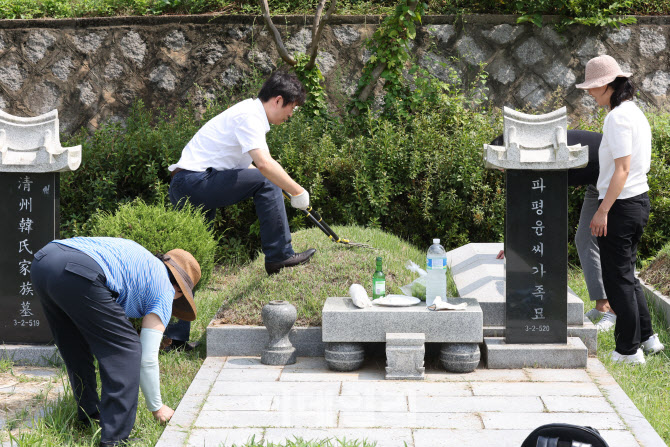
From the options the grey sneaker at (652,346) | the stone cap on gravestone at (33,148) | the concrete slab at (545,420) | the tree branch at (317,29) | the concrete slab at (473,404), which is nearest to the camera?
the concrete slab at (545,420)

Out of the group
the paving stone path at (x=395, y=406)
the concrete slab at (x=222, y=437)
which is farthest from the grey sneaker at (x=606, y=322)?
the concrete slab at (x=222, y=437)

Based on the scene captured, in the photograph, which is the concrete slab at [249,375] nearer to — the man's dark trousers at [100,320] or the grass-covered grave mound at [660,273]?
the man's dark trousers at [100,320]

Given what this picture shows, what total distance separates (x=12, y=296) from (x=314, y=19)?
5.63m

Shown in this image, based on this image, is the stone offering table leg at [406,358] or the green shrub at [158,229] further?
the green shrub at [158,229]

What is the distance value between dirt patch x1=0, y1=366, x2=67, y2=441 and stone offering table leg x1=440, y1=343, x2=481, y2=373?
A: 8.28ft

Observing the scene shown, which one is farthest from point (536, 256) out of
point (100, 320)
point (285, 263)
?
point (100, 320)

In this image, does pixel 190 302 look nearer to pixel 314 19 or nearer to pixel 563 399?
pixel 563 399

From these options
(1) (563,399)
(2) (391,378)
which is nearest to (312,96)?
(2) (391,378)

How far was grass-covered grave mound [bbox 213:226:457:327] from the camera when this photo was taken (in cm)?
551

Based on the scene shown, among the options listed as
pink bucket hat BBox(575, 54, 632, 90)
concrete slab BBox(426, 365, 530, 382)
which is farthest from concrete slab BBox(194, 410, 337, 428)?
pink bucket hat BBox(575, 54, 632, 90)

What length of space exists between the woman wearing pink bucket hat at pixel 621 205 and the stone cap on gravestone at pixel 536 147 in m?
0.25

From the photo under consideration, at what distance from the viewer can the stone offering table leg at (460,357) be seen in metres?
4.93

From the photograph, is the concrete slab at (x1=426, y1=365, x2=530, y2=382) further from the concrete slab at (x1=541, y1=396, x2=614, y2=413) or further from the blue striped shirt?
the blue striped shirt

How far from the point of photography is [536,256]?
5160mm
